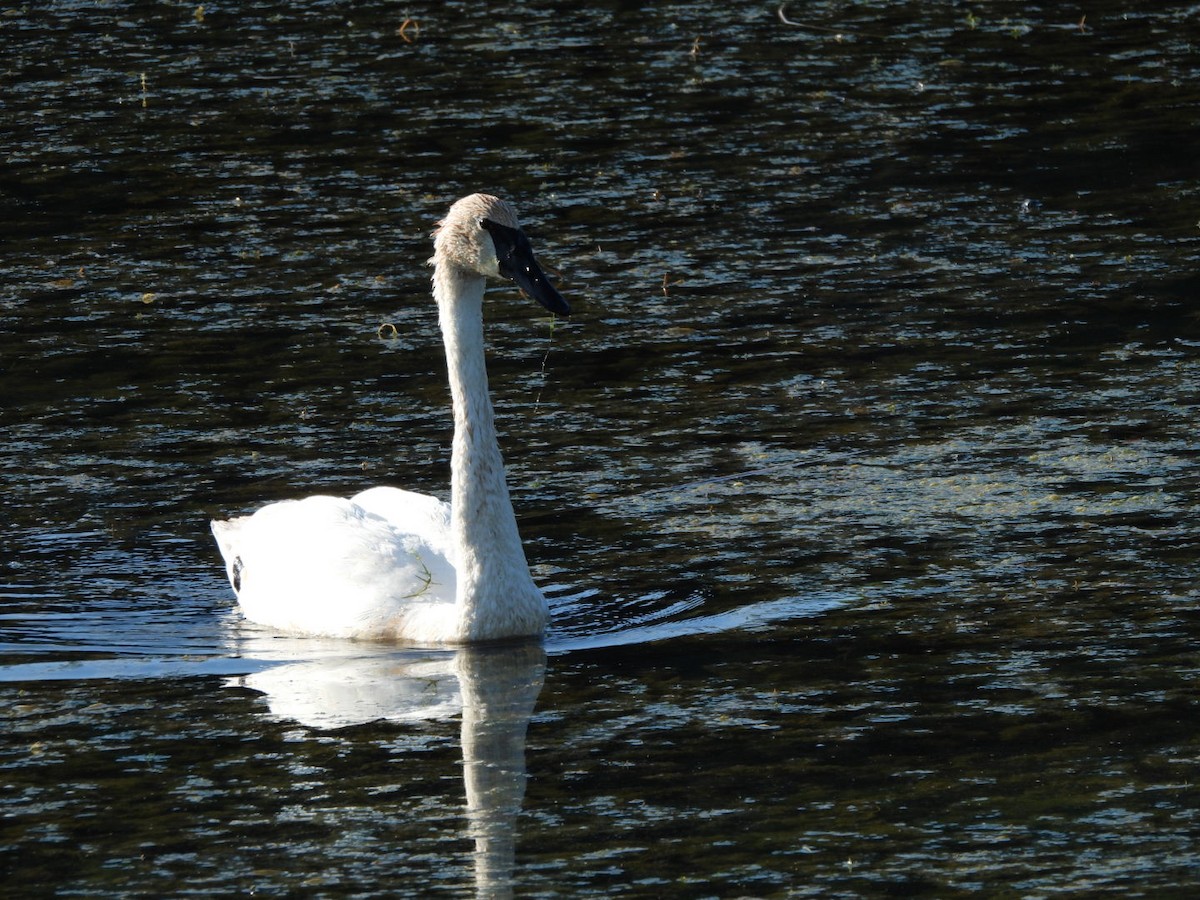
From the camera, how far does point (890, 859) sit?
7.05 metres

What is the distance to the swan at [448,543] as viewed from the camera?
9.63 m

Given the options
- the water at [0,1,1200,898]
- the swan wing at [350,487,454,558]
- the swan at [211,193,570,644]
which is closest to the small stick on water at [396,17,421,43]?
the water at [0,1,1200,898]

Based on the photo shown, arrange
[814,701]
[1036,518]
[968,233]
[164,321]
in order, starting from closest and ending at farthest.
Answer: [814,701] → [1036,518] → [164,321] → [968,233]

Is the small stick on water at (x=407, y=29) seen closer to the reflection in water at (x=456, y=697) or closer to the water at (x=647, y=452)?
the water at (x=647, y=452)

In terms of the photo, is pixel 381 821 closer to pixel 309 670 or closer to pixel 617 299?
pixel 309 670

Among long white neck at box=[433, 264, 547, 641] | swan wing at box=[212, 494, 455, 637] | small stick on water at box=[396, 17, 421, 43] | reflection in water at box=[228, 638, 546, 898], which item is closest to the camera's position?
reflection in water at box=[228, 638, 546, 898]

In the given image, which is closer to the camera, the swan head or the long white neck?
the long white neck

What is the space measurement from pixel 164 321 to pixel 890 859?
8.42 meters

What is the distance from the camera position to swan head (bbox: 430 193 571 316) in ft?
32.3

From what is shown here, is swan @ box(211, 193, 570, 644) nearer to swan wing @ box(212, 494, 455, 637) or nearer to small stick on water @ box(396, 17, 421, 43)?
swan wing @ box(212, 494, 455, 637)

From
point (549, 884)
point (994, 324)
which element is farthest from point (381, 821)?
point (994, 324)

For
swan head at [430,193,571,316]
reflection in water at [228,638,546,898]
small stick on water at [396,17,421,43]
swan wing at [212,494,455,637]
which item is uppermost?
small stick on water at [396,17,421,43]

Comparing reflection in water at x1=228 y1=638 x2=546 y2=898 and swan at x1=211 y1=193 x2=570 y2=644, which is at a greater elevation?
swan at x1=211 y1=193 x2=570 y2=644

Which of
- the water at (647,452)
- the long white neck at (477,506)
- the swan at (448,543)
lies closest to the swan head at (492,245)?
the swan at (448,543)
